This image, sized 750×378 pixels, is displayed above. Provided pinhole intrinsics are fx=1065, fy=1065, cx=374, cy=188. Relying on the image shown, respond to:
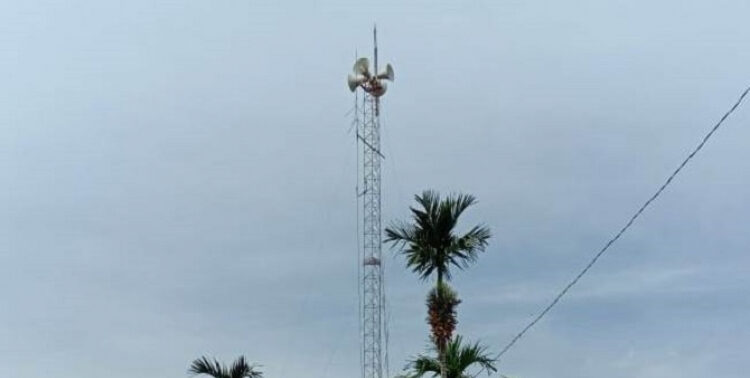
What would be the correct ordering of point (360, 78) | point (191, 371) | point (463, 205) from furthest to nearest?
1. point (360, 78)
2. point (191, 371)
3. point (463, 205)

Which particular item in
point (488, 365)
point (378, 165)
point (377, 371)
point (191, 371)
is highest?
point (378, 165)

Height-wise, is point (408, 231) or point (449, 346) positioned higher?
point (408, 231)

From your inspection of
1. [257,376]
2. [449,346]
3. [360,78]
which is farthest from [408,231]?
[360,78]

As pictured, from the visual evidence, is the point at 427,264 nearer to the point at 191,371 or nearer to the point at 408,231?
the point at 408,231

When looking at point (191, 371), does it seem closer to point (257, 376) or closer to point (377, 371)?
point (257, 376)

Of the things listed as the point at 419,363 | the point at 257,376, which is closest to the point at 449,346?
the point at 419,363

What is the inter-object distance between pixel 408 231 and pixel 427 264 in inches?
40.8

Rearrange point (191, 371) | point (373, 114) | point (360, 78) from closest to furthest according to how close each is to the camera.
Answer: point (191, 371) → point (360, 78) → point (373, 114)

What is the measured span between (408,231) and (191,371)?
10.9 metres

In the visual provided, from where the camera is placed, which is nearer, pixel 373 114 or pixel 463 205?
pixel 463 205

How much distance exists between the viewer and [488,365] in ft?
95.0

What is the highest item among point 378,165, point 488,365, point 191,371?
point 378,165

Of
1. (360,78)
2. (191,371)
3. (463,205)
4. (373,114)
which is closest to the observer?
(463,205)

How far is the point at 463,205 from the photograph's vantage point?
28219 mm
